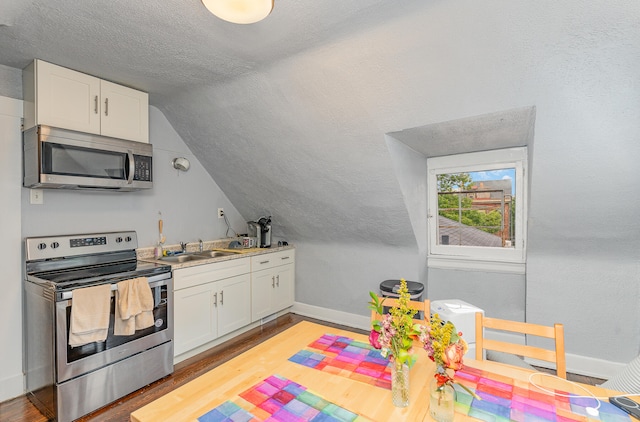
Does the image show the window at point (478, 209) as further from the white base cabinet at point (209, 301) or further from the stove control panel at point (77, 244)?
the stove control panel at point (77, 244)

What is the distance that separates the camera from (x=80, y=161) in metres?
2.24

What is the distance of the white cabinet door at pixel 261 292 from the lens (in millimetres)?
3312

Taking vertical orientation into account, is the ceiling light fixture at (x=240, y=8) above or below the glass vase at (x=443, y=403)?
above

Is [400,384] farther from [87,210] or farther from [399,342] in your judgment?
[87,210]

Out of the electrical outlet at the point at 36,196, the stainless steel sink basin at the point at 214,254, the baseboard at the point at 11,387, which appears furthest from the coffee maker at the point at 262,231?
the baseboard at the point at 11,387

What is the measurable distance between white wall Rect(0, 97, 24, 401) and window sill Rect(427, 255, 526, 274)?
342 cm

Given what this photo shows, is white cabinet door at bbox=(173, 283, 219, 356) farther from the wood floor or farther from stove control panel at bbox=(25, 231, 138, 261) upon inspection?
stove control panel at bbox=(25, 231, 138, 261)

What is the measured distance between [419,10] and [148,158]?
2.25 metres

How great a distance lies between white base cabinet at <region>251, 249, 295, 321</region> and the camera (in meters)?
3.34

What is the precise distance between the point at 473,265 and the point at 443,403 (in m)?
2.41

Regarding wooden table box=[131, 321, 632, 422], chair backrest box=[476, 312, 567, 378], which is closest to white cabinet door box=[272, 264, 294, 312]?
wooden table box=[131, 321, 632, 422]

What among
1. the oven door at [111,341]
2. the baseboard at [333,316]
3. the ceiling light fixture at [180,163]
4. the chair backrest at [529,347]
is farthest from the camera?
the baseboard at [333,316]

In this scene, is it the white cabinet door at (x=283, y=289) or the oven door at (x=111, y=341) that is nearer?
the oven door at (x=111, y=341)

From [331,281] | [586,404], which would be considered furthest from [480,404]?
[331,281]
